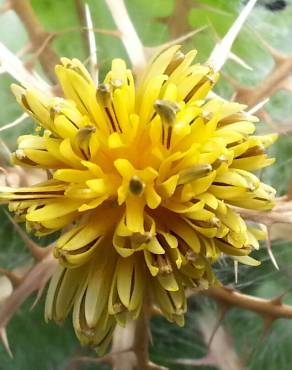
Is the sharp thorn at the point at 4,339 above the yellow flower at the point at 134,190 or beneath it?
beneath

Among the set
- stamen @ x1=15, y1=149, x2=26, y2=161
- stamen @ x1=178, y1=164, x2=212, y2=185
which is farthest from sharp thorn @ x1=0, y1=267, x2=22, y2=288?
stamen @ x1=178, y1=164, x2=212, y2=185

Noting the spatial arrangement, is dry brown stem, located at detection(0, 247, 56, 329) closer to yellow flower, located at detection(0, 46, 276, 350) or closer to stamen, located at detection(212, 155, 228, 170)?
yellow flower, located at detection(0, 46, 276, 350)

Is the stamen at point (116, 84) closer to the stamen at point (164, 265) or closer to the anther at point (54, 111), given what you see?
the anther at point (54, 111)

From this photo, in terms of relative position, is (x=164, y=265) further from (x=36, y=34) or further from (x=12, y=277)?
(x=36, y=34)

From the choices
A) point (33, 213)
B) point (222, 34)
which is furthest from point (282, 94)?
point (33, 213)

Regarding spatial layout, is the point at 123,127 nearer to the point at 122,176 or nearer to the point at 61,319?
the point at 122,176

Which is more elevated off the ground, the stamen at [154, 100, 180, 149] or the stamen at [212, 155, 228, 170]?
the stamen at [154, 100, 180, 149]

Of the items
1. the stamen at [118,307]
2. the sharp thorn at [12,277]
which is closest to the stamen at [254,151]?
the stamen at [118,307]
